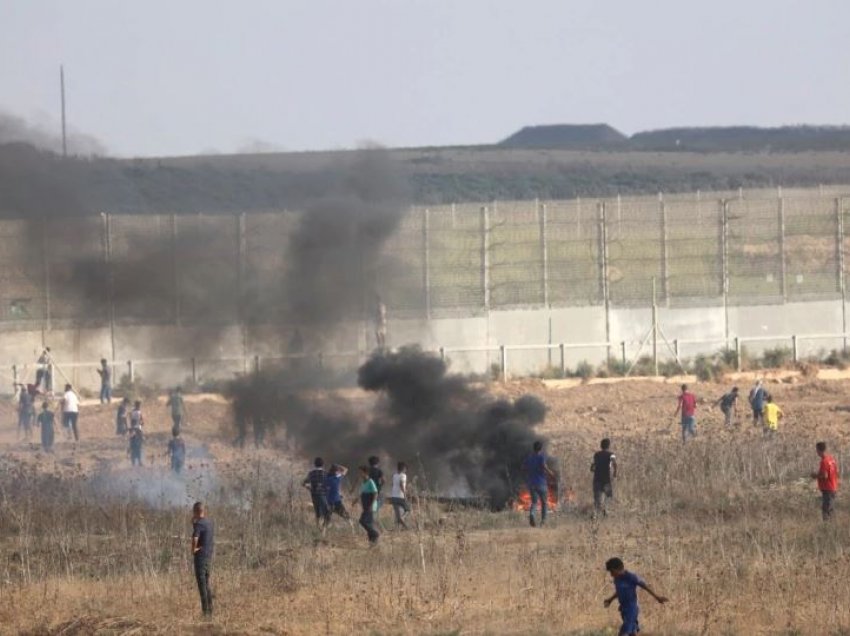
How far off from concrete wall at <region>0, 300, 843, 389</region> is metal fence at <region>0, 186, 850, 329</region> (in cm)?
42

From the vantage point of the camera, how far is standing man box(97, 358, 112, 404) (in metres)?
42.4

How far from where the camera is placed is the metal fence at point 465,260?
3509 centimetres

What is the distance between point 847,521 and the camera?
26844mm

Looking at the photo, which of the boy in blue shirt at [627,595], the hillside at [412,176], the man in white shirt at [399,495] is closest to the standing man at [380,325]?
the hillside at [412,176]

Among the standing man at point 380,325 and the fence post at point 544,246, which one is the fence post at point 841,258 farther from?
the standing man at point 380,325

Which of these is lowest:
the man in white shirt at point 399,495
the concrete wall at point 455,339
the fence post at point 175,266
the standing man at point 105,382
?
the man in white shirt at point 399,495

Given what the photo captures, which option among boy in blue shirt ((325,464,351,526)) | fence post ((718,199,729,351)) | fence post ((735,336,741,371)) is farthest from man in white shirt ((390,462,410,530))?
fence post ((718,199,729,351))

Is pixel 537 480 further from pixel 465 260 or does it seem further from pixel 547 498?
pixel 465 260

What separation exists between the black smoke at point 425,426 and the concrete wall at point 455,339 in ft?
6.56

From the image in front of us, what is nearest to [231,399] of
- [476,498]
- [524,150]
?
[476,498]

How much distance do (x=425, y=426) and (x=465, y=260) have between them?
65.4 feet

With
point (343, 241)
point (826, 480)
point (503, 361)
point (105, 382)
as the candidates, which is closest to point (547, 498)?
point (826, 480)

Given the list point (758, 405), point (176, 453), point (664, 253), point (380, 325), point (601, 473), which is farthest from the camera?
point (664, 253)

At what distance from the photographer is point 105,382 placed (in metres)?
42.6
